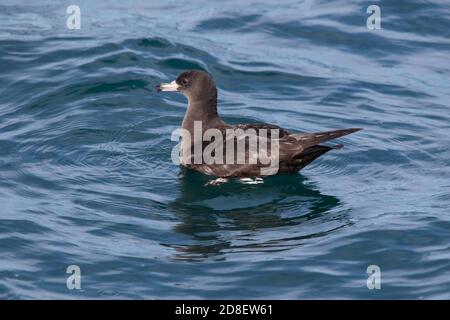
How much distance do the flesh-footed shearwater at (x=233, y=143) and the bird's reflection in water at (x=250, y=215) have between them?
0.16 metres

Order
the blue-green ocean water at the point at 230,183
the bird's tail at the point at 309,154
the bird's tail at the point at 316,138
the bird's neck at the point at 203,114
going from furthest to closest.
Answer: the bird's neck at the point at 203,114
the bird's tail at the point at 309,154
the bird's tail at the point at 316,138
the blue-green ocean water at the point at 230,183

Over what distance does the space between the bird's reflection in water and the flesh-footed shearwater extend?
0.53 ft

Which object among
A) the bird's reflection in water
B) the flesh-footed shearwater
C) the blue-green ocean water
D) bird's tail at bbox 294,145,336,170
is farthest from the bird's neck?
bird's tail at bbox 294,145,336,170

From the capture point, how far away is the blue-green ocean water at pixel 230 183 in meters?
8.70

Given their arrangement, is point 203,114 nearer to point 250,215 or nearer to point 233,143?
point 233,143

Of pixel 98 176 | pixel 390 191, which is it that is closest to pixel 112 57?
pixel 98 176

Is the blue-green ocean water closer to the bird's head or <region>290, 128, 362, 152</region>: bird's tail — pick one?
<region>290, 128, 362, 152</region>: bird's tail

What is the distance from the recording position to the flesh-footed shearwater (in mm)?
10422

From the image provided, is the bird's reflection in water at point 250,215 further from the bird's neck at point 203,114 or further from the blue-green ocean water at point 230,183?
the bird's neck at point 203,114

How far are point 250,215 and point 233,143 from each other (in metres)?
1.08

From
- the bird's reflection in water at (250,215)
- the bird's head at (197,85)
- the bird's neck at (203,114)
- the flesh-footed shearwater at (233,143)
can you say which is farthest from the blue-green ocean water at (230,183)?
the bird's head at (197,85)

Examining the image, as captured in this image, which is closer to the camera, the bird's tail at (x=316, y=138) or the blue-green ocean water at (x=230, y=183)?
the blue-green ocean water at (x=230, y=183)

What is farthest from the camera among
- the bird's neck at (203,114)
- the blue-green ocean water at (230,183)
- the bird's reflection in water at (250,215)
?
the bird's neck at (203,114)
